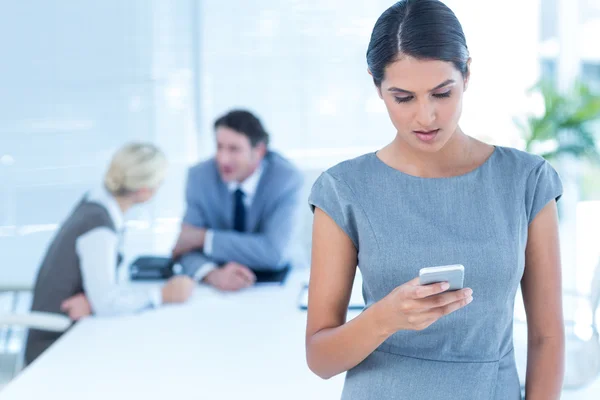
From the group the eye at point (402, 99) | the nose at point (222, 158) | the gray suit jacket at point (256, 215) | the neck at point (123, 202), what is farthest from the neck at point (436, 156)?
the nose at point (222, 158)

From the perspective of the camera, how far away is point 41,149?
15.6ft

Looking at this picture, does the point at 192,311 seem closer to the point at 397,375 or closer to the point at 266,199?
the point at 266,199

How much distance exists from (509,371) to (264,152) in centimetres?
263

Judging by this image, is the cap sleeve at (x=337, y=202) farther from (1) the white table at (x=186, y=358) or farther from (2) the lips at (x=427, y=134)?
(1) the white table at (x=186, y=358)

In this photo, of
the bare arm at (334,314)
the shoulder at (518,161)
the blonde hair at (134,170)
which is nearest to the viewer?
the bare arm at (334,314)

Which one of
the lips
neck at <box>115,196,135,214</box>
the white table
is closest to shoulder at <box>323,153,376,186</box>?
the lips

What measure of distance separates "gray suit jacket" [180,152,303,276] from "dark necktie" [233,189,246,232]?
0.02 m

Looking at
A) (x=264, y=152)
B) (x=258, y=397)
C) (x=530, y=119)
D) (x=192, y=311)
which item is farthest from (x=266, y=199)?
(x=530, y=119)

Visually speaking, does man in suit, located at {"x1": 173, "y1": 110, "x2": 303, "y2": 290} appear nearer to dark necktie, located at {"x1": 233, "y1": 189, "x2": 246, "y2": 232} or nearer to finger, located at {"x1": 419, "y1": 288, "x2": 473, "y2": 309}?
dark necktie, located at {"x1": 233, "y1": 189, "x2": 246, "y2": 232}

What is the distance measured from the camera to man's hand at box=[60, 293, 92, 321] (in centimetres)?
288

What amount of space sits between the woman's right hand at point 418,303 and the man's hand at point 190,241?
8.31 ft

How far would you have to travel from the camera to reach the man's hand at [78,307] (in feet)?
9.46

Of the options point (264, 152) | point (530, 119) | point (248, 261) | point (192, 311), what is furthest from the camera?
point (530, 119)

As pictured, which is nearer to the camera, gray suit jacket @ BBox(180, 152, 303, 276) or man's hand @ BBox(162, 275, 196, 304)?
man's hand @ BBox(162, 275, 196, 304)
